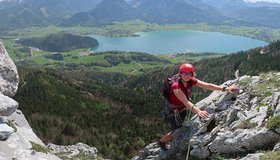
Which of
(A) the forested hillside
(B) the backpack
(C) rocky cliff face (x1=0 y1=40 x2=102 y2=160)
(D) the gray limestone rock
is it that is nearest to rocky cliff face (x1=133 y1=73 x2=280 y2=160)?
(B) the backpack

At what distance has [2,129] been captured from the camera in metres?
16.8

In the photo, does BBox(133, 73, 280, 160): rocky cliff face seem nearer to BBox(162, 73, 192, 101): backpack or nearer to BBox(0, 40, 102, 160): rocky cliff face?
BBox(162, 73, 192, 101): backpack

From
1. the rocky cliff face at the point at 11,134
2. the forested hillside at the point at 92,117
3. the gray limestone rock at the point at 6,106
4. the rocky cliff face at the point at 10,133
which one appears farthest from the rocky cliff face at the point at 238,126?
the forested hillside at the point at 92,117

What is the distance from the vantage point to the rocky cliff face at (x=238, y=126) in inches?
584

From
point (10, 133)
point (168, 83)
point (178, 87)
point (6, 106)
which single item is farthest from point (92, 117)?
point (178, 87)

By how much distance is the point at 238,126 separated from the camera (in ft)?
53.9

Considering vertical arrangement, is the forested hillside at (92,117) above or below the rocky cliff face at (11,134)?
below

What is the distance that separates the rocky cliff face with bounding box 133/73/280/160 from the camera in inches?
584

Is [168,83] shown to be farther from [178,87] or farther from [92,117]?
[92,117]

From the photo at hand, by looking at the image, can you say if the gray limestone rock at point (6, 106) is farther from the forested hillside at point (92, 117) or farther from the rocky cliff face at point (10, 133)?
the forested hillside at point (92, 117)

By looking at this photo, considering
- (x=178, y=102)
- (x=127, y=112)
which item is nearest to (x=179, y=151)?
(x=178, y=102)

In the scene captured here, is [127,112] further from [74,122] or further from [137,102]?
[74,122]

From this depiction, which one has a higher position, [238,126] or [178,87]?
[178,87]

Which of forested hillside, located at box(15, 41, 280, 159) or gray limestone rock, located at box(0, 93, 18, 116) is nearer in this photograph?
gray limestone rock, located at box(0, 93, 18, 116)
